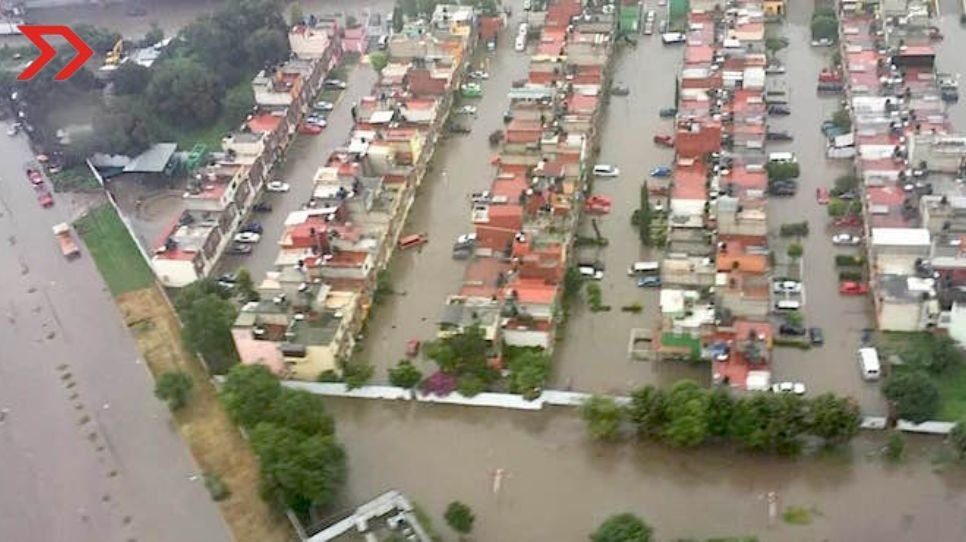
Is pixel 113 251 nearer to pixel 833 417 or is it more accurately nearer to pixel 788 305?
pixel 788 305

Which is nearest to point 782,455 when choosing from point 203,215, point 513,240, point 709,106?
point 513,240

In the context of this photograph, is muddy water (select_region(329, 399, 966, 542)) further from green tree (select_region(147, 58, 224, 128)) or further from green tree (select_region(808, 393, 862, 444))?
green tree (select_region(147, 58, 224, 128))

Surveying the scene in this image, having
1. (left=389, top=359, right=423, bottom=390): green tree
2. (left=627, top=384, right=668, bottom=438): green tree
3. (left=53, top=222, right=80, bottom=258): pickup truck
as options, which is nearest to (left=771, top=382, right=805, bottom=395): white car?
(left=627, top=384, right=668, bottom=438): green tree

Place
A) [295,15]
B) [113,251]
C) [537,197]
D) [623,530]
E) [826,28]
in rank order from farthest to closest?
[295,15]
[826,28]
[113,251]
[537,197]
[623,530]

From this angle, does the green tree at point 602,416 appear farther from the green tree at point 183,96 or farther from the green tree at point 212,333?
the green tree at point 183,96

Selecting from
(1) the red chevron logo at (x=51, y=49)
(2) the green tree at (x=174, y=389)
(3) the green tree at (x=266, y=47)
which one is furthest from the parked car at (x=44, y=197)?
(2) the green tree at (x=174, y=389)

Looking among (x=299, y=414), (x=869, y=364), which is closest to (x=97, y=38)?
(x=299, y=414)
